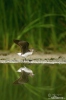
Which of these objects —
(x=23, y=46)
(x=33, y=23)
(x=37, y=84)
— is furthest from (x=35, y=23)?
(x=37, y=84)

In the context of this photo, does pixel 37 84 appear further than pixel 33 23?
No

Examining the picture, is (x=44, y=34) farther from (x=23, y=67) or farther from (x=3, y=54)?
(x=23, y=67)

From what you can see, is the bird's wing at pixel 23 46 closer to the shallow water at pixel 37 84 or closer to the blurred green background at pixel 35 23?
the blurred green background at pixel 35 23

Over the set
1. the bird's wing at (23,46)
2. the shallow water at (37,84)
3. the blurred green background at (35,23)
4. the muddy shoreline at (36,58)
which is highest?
the blurred green background at (35,23)

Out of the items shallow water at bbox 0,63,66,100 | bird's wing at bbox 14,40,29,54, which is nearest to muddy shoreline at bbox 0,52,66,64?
bird's wing at bbox 14,40,29,54

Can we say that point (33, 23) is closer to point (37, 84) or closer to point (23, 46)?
point (23, 46)

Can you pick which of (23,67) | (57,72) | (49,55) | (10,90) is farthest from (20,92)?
(49,55)

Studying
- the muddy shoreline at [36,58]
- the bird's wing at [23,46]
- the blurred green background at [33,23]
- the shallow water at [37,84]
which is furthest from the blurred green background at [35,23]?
the shallow water at [37,84]
